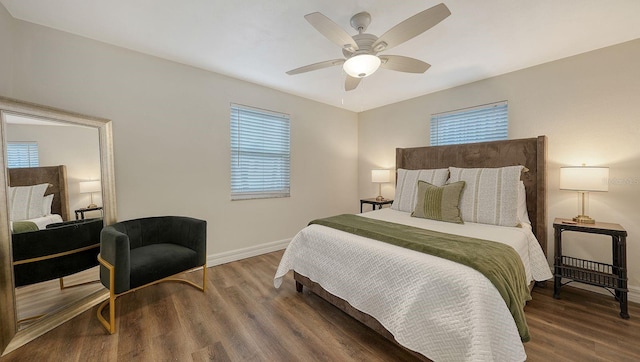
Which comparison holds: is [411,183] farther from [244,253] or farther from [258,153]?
[244,253]

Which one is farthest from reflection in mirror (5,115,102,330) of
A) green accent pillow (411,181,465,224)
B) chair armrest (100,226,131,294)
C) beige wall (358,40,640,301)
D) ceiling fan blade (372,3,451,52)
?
beige wall (358,40,640,301)

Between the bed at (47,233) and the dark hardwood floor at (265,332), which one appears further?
the bed at (47,233)

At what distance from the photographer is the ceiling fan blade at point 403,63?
1882 mm

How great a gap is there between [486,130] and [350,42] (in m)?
2.47

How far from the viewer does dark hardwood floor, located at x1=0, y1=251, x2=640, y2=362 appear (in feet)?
5.17

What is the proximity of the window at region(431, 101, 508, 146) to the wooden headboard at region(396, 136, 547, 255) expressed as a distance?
28cm

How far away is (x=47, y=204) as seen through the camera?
1933mm

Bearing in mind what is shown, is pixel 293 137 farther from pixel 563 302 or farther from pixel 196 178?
pixel 563 302

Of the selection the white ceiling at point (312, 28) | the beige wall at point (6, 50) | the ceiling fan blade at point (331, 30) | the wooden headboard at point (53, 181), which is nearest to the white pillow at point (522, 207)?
the white ceiling at point (312, 28)

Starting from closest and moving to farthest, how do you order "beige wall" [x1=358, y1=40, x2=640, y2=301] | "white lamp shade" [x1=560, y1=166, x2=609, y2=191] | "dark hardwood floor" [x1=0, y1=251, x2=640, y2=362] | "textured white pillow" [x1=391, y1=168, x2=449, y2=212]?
"dark hardwood floor" [x1=0, y1=251, x2=640, y2=362], "white lamp shade" [x1=560, y1=166, x2=609, y2=191], "beige wall" [x1=358, y1=40, x2=640, y2=301], "textured white pillow" [x1=391, y1=168, x2=449, y2=212]

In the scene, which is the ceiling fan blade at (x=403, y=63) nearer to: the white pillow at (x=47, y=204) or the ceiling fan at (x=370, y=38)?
the ceiling fan at (x=370, y=38)

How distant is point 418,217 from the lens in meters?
2.68

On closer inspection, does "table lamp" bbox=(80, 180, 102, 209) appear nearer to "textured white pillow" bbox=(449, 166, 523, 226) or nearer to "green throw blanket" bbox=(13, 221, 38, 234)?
"green throw blanket" bbox=(13, 221, 38, 234)

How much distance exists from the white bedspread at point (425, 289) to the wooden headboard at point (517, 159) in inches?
22.6
